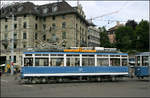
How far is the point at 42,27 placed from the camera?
49.6 meters

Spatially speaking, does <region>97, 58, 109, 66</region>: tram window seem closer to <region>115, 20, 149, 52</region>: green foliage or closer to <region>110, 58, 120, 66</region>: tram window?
<region>110, 58, 120, 66</region>: tram window

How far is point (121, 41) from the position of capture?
59.4 meters

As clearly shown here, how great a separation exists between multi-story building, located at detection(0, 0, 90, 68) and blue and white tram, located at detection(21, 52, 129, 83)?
2524cm

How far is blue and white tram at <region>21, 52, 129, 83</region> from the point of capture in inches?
679

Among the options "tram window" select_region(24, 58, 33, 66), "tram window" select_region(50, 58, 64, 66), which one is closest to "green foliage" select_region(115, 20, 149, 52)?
"tram window" select_region(50, 58, 64, 66)

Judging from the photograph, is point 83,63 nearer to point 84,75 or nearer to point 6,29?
point 84,75

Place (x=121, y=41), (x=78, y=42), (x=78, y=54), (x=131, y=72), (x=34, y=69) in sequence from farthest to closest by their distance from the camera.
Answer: (x=121, y=41) < (x=78, y=42) < (x=131, y=72) < (x=78, y=54) < (x=34, y=69)

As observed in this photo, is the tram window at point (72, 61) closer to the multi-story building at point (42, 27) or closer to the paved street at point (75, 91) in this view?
the paved street at point (75, 91)

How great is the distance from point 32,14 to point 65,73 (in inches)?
1263

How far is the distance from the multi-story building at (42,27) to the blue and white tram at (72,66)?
82.8ft

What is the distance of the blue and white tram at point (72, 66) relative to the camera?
679 inches

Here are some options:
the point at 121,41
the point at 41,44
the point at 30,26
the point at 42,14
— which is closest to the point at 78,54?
the point at 41,44

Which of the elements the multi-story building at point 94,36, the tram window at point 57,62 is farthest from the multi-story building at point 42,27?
the tram window at point 57,62

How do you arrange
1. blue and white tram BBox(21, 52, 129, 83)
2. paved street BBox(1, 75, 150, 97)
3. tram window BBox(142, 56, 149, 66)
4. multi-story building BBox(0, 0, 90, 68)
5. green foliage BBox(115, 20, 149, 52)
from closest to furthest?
paved street BBox(1, 75, 150, 97) → blue and white tram BBox(21, 52, 129, 83) → tram window BBox(142, 56, 149, 66) → multi-story building BBox(0, 0, 90, 68) → green foliage BBox(115, 20, 149, 52)
